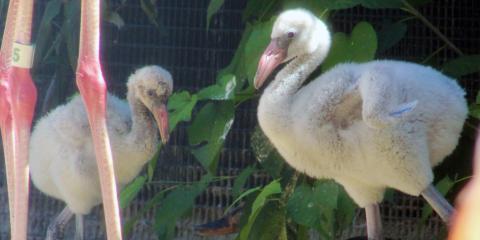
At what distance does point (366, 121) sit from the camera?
215 cm

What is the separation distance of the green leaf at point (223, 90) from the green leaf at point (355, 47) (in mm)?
286

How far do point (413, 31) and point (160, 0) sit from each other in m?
1.01

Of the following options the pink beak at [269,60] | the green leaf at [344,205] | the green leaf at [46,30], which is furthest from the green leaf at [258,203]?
the green leaf at [46,30]

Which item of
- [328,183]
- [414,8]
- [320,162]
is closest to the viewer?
[320,162]

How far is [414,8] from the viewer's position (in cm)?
296

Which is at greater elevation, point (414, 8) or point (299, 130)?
point (414, 8)

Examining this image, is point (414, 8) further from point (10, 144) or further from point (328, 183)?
point (10, 144)

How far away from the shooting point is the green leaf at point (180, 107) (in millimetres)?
2812

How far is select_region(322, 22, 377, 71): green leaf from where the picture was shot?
2.57m

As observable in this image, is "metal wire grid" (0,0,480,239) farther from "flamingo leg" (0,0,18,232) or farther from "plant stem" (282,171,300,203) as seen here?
"flamingo leg" (0,0,18,232)

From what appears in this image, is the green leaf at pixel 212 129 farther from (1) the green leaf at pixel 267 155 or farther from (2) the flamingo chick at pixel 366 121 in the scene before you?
(2) the flamingo chick at pixel 366 121

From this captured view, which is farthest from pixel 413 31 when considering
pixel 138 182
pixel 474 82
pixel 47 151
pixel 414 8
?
pixel 47 151

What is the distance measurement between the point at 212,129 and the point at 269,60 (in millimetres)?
436

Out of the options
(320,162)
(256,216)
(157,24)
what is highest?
(157,24)
